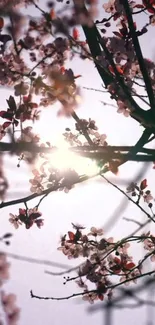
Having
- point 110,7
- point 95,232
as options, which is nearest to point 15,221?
point 95,232

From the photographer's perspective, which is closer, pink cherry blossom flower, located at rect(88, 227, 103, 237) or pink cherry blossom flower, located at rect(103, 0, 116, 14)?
pink cherry blossom flower, located at rect(103, 0, 116, 14)

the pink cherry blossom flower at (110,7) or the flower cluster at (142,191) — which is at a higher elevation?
the pink cherry blossom flower at (110,7)

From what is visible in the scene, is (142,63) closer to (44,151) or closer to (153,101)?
(153,101)

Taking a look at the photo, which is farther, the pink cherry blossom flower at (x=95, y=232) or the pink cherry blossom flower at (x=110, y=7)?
the pink cherry blossom flower at (x=95, y=232)

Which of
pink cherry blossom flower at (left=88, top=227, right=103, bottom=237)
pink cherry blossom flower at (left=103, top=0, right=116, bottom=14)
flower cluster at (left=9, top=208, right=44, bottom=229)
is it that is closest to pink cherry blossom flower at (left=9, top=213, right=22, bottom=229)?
flower cluster at (left=9, top=208, right=44, bottom=229)

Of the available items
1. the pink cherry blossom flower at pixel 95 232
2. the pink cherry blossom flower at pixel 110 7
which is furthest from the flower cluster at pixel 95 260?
the pink cherry blossom flower at pixel 110 7

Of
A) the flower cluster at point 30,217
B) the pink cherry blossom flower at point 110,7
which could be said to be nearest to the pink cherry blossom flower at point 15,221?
the flower cluster at point 30,217

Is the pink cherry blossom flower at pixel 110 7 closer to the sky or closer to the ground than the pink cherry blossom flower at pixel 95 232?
closer to the sky

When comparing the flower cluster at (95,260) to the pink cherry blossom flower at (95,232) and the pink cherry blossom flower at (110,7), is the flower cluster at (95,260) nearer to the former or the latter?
the pink cherry blossom flower at (95,232)

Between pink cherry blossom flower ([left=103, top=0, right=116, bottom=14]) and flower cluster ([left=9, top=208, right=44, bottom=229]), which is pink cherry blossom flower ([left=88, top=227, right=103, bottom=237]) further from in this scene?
pink cherry blossom flower ([left=103, top=0, right=116, bottom=14])

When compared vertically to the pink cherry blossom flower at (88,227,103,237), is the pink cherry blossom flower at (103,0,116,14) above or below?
above

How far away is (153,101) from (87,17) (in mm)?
1152

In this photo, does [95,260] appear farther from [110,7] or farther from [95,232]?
[110,7]

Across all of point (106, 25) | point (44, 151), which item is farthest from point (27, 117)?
point (44, 151)
